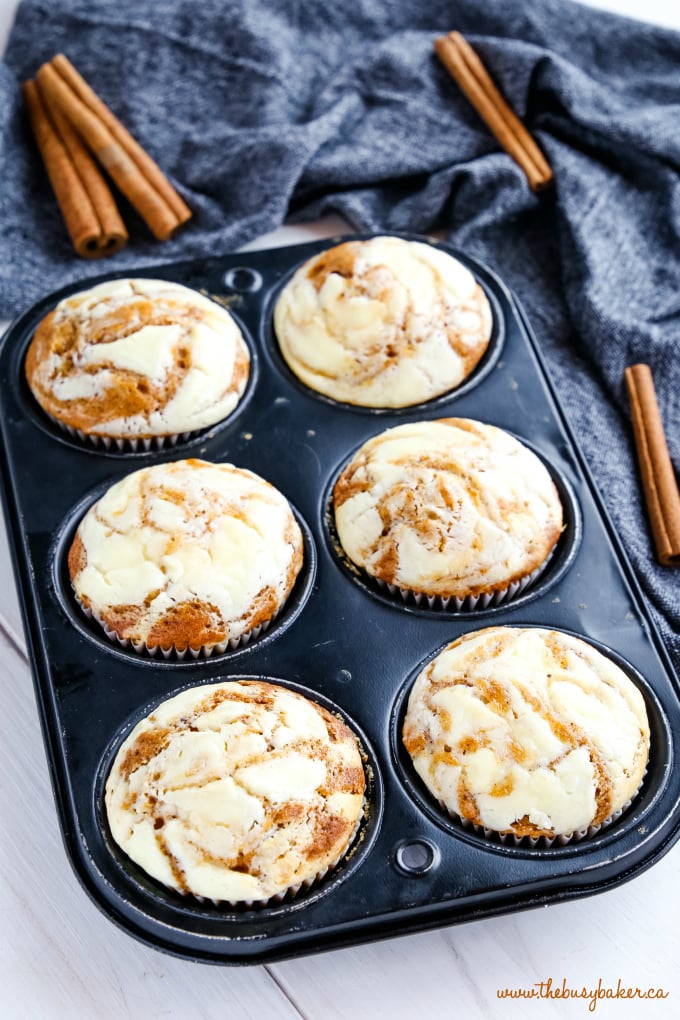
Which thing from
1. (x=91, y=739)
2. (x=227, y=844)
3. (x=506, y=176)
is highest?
(x=506, y=176)

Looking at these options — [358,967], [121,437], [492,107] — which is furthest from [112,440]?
[492,107]

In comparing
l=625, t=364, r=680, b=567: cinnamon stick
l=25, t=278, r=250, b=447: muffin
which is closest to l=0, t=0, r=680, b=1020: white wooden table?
l=625, t=364, r=680, b=567: cinnamon stick

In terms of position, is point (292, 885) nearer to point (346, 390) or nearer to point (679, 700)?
point (679, 700)

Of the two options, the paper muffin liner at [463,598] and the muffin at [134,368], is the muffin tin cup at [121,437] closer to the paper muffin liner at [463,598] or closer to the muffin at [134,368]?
the muffin at [134,368]

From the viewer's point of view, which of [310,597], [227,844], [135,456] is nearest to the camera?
[227,844]

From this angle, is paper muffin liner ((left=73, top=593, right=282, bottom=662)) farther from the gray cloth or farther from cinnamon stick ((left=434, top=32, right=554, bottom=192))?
cinnamon stick ((left=434, top=32, right=554, bottom=192))

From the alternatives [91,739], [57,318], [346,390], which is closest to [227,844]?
[91,739]
